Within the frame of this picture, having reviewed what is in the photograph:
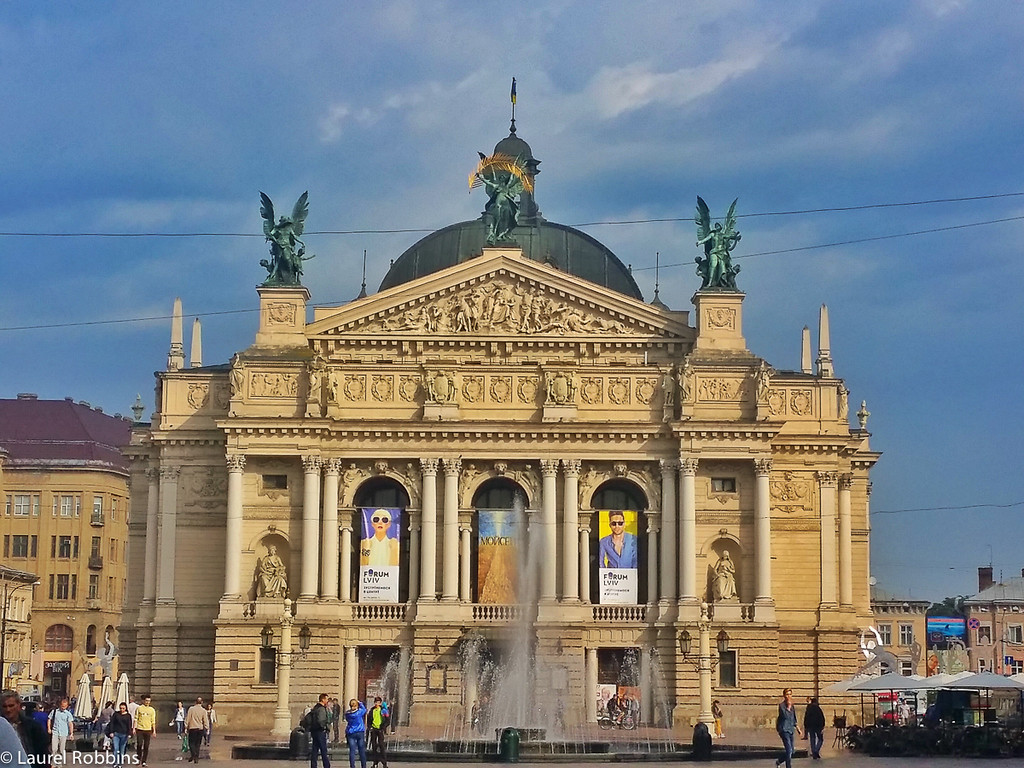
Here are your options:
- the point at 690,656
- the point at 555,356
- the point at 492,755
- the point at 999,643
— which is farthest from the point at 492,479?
the point at 999,643

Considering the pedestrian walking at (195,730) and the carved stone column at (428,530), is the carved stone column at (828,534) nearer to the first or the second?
the carved stone column at (428,530)

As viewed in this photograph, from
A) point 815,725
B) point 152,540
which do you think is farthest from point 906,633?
point 815,725

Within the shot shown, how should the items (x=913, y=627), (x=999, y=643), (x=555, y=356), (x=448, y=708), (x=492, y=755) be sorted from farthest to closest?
(x=913, y=627) < (x=999, y=643) < (x=555, y=356) < (x=448, y=708) < (x=492, y=755)

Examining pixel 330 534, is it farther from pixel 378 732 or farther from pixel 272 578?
pixel 378 732

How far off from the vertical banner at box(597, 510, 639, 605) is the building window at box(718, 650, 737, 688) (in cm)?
462

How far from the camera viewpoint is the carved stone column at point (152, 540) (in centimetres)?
7606

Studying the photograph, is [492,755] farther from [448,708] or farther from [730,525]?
[730,525]

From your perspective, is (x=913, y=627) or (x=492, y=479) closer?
(x=492, y=479)

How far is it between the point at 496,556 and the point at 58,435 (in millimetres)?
64977

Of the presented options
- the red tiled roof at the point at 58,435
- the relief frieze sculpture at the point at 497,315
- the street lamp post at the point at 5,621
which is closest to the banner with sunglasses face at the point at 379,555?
the relief frieze sculpture at the point at 497,315

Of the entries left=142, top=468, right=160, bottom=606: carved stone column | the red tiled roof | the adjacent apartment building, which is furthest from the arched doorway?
the red tiled roof

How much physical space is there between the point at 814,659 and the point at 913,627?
7974 centimetres

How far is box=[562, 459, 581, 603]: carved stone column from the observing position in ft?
240

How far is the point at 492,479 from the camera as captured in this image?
75000 mm
